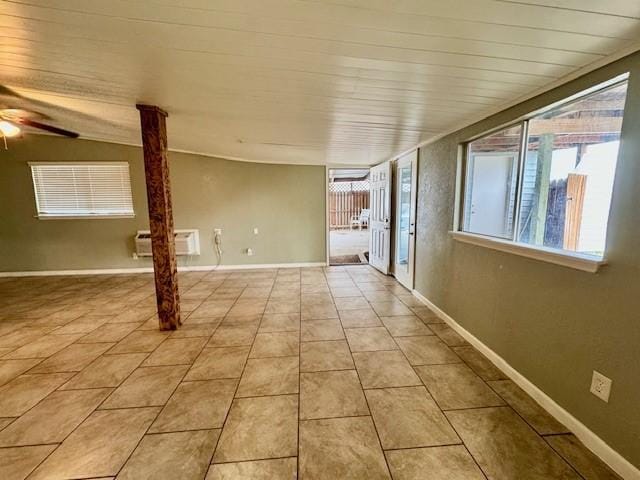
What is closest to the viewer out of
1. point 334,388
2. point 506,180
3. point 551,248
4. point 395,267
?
point 551,248

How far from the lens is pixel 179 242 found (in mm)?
5004

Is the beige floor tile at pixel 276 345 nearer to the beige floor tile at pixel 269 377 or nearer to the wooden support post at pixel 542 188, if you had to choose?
the beige floor tile at pixel 269 377

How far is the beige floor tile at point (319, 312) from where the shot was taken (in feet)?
10.2

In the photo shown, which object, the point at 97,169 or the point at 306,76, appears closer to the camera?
the point at 306,76

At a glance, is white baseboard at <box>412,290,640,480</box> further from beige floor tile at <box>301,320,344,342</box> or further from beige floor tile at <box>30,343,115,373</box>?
beige floor tile at <box>30,343,115,373</box>

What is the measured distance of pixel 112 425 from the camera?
5.31 feet

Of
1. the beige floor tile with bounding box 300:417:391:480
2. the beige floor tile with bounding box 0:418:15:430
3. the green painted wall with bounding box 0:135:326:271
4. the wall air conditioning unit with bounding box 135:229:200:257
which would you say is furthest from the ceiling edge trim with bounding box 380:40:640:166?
the wall air conditioning unit with bounding box 135:229:200:257

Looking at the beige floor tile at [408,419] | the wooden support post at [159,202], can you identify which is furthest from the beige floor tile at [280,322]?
the beige floor tile at [408,419]

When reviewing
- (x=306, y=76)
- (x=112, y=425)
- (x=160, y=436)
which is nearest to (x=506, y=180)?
(x=306, y=76)

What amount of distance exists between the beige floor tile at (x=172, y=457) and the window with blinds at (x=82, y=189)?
4.75 m

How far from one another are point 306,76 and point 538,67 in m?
1.31

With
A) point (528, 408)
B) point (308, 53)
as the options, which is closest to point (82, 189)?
point (308, 53)

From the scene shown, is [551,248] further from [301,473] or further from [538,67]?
[301,473]

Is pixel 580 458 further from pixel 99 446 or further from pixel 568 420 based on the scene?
pixel 99 446
